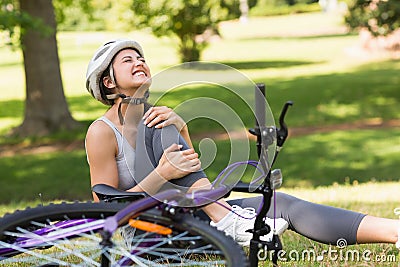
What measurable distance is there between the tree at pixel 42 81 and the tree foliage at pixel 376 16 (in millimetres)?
6926

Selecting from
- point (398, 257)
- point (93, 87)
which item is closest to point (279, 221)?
point (398, 257)

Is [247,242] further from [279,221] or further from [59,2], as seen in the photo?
[59,2]

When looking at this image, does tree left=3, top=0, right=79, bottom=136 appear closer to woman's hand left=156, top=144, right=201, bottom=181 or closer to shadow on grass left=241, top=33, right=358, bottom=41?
woman's hand left=156, top=144, right=201, bottom=181

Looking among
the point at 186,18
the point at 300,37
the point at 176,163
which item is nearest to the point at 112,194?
the point at 176,163

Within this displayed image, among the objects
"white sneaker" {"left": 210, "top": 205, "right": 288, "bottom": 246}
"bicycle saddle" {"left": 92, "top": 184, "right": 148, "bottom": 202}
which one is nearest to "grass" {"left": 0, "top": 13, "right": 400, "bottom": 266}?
"bicycle saddle" {"left": 92, "top": 184, "right": 148, "bottom": 202}

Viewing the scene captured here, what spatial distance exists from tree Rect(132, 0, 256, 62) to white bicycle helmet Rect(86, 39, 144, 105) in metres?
22.6

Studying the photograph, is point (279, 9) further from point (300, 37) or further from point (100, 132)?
point (100, 132)

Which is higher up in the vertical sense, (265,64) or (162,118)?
(162,118)

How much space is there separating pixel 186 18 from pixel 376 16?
11921mm

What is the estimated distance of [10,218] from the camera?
215 centimetres

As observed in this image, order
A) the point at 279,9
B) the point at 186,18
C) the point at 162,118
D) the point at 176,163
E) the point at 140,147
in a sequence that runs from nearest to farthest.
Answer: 1. the point at 176,163
2. the point at 162,118
3. the point at 140,147
4. the point at 186,18
5. the point at 279,9

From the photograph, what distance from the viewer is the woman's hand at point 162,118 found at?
2.95 m

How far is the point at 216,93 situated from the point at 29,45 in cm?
787

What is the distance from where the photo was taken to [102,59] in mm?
3021
